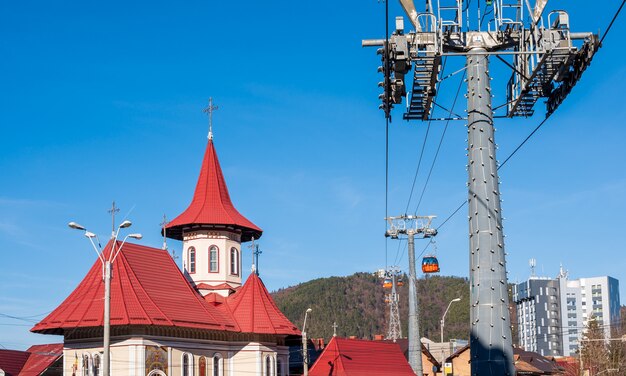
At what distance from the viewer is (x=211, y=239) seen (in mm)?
58719

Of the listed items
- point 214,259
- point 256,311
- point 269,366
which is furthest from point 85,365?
point 214,259

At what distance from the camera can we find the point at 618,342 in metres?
80.9

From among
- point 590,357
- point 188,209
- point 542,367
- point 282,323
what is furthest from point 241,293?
point 542,367

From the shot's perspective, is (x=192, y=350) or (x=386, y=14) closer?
(x=386, y=14)

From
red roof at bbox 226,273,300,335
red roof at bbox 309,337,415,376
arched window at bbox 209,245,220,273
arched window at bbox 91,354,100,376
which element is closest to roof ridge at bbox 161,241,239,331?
red roof at bbox 226,273,300,335

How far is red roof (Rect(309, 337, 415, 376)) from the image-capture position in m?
61.0

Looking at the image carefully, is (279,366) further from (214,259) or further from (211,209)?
(211,209)

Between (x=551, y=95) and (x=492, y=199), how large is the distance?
267 centimetres

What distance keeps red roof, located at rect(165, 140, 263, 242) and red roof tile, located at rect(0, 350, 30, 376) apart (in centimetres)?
1760

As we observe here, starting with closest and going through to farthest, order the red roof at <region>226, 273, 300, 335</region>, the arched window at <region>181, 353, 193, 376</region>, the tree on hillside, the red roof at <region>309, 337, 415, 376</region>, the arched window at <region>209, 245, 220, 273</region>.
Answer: the arched window at <region>181, 353, 193, 376</region> < the red roof at <region>226, 273, 300, 335</region> < the arched window at <region>209, 245, 220, 273</region> < the red roof at <region>309, 337, 415, 376</region> < the tree on hillside

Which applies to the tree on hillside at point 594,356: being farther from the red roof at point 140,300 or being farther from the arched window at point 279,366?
the red roof at point 140,300

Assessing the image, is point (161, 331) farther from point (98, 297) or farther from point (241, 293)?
point (241, 293)

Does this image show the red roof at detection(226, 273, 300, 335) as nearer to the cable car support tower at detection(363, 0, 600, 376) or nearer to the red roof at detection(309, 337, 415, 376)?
the red roof at detection(309, 337, 415, 376)

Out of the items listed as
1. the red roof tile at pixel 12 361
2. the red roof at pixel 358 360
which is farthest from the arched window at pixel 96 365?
the red roof tile at pixel 12 361
